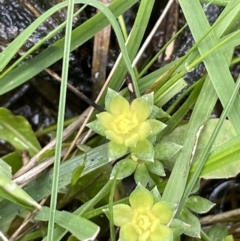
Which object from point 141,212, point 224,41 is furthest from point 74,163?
point 224,41

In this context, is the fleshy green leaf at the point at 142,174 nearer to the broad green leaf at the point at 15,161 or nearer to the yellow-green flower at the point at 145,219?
the yellow-green flower at the point at 145,219

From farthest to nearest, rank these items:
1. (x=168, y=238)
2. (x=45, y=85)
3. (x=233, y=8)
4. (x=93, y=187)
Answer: (x=45, y=85) < (x=93, y=187) < (x=233, y=8) < (x=168, y=238)

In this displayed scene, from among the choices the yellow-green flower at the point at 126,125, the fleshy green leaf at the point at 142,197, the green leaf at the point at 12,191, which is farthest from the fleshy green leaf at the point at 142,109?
the green leaf at the point at 12,191

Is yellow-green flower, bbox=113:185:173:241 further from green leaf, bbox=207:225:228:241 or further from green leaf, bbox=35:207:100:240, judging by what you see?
green leaf, bbox=207:225:228:241

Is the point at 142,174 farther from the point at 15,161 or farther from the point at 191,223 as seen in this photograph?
the point at 15,161

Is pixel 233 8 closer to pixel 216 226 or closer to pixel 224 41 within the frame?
pixel 224 41

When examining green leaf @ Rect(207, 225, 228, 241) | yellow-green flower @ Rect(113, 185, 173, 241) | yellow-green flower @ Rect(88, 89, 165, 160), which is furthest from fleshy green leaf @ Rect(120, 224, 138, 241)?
green leaf @ Rect(207, 225, 228, 241)
